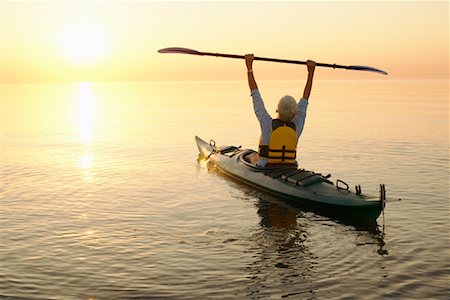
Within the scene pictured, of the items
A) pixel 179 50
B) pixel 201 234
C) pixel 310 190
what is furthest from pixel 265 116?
pixel 179 50

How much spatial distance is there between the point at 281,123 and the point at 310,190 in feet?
5.77

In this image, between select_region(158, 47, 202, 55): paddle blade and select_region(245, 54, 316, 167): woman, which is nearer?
select_region(245, 54, 316, 167): woman

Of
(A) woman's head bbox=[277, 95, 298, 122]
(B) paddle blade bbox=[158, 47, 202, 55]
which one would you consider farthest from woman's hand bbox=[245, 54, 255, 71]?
(B) paddle blade bbox=[158, 47, 202, 55]

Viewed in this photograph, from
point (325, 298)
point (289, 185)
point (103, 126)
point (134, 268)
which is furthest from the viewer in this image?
point (103, 126)

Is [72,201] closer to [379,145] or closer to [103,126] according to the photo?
[379,145]

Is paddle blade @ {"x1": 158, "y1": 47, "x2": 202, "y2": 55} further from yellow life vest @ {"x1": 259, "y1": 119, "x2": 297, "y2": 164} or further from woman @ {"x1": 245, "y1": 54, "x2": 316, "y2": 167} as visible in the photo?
yellow life vest @ {"x1": 259, "y1": 119, "x2": 297, "y2": 164}

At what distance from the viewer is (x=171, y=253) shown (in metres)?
9.05

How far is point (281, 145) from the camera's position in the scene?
12852mm

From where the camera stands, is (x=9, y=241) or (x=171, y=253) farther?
(x=9, y=241)

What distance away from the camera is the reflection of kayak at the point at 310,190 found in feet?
35.4

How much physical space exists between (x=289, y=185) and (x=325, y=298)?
5384mm

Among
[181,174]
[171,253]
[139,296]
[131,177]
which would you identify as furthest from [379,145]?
[139,296]

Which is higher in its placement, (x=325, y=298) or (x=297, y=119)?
(x=297, y=119)

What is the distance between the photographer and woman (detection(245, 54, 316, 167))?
492 inches
